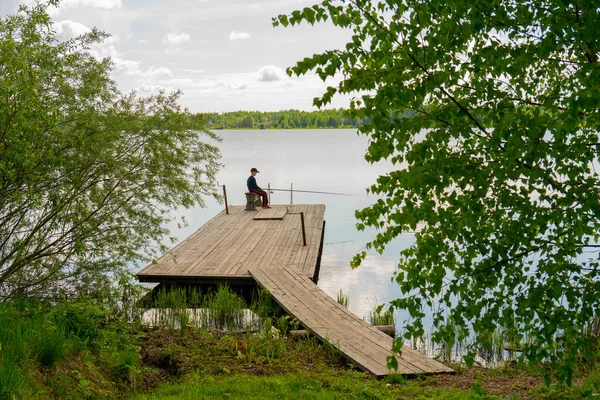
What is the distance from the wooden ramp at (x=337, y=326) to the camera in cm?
695

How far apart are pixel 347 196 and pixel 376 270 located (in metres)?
16.2

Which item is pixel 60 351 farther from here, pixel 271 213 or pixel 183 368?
pixel 271 213

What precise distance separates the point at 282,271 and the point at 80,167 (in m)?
5.12

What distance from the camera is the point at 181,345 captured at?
23.9 feet

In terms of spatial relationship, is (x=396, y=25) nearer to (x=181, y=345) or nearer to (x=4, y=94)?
(x=4, y=94)

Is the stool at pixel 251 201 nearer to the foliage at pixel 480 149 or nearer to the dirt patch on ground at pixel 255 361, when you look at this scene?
the dirt patch on ground at pixel 255 361

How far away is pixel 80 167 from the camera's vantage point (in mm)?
7422

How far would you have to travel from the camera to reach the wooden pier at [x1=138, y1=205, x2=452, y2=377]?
7406 millimetres

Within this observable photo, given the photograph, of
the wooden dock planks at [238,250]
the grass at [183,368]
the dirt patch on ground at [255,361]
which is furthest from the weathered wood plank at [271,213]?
the dirt patch on ground at [255,361]

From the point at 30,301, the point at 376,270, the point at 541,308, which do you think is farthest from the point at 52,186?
the point at 376,270

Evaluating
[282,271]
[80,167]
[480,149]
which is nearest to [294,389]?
[480,149]

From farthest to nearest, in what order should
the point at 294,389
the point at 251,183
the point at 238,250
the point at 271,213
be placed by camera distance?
the point at 251,183, the point at 271,213, the point at 238,250, the point at 294,389

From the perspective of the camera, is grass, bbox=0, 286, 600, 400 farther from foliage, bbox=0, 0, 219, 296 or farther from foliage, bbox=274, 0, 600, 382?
foliage, bbox=274, 0, 600, 382

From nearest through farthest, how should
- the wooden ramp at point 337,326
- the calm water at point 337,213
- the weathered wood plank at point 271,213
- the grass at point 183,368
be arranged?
the grass at point 183,368, the wooden ramp at point 337,326, the calm water at point 337,213, the weathered wood plank at point 271,213
